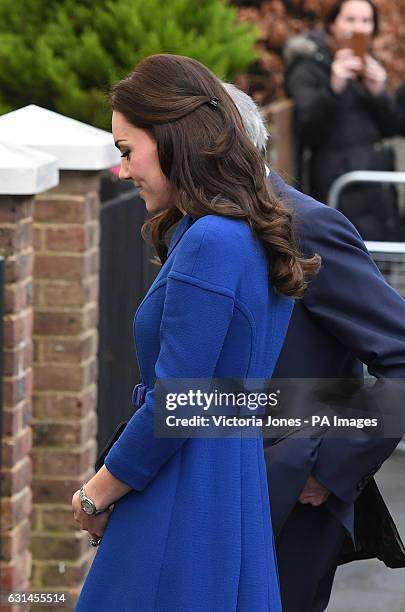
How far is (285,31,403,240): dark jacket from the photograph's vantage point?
8.70 m

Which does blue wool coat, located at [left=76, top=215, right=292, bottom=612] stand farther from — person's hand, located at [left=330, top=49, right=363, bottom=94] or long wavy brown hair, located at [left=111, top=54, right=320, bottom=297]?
person's hand, located at [left=330, top=49, right=363, bottom=94]

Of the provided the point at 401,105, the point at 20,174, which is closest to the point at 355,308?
the point at 20,174

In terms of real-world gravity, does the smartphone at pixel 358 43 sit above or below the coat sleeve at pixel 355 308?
above

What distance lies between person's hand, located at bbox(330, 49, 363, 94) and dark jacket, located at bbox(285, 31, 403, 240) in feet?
0.16

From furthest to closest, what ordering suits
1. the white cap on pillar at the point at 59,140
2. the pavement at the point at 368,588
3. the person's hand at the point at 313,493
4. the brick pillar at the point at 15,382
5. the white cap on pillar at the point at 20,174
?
the pavement at the point at 368,588, the white cap on pillar at the point at 59,140, the brick pillar at the point at 15,382, the white cap on pillar at the point at 20,174, the person's hand at the point at 313,493

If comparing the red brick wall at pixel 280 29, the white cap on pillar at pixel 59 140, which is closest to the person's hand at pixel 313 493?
the white cap on pillar at pixel 59 140

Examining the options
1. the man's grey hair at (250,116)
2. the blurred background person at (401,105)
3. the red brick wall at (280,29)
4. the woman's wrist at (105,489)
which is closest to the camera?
the woman's wrist at (105,489)

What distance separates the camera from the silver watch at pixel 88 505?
292 cm

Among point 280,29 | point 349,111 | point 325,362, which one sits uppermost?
point 280,29

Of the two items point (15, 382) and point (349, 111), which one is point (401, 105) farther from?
point (15, 382)

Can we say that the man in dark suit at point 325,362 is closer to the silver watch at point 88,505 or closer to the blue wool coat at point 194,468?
the blue wool coat at point 194,468

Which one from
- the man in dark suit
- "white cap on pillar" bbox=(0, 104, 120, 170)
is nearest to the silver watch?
the man in dark suit

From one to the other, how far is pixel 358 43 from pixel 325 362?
18.9 ft

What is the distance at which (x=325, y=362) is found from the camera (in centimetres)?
326
